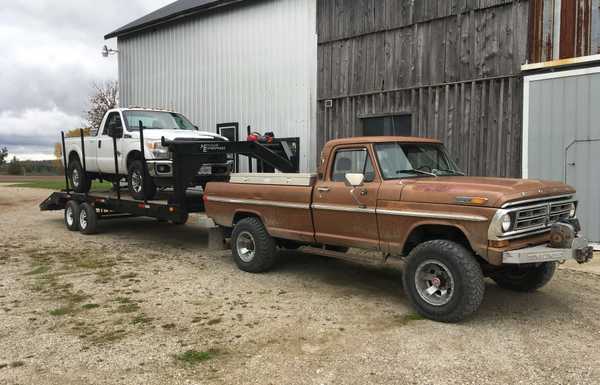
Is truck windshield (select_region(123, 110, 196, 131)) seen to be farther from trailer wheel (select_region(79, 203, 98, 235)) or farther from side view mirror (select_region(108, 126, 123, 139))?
trailer wheel (select_region(79, 203, 98, 235))

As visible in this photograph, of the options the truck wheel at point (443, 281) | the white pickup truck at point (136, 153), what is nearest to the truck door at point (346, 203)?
the truck wheel at point (443, 281)

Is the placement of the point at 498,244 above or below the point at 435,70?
below

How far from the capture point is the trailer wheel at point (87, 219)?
11.3 metres

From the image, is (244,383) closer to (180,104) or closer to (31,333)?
(31,333)

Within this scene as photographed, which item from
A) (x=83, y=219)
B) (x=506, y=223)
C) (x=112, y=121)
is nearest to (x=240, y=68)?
(x=112, y=121)

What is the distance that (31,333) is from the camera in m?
5.10

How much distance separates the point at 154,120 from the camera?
10.8 meters

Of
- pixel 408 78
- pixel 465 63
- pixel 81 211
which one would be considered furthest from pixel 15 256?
pixel 465 63

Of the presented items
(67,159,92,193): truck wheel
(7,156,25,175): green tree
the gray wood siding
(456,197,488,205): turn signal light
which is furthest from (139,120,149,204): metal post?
(7,156,25,175): green tree

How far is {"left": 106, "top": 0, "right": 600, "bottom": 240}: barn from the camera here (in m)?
9.09

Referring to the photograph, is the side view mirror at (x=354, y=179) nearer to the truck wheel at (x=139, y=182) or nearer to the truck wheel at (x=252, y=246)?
the truck wheel at (x=252, y=246)

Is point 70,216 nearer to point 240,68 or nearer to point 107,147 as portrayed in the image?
point 107,147

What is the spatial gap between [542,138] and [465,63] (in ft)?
7.28

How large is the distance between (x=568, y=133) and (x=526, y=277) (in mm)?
4057
